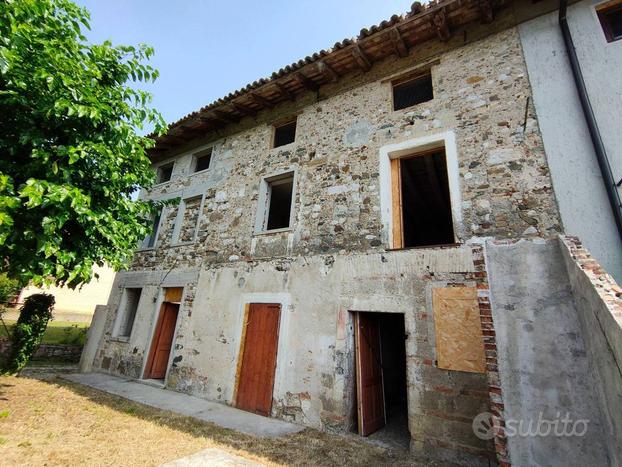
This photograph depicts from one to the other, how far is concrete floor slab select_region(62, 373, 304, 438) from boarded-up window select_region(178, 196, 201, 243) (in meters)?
3.81

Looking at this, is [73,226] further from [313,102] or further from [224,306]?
[313,102]

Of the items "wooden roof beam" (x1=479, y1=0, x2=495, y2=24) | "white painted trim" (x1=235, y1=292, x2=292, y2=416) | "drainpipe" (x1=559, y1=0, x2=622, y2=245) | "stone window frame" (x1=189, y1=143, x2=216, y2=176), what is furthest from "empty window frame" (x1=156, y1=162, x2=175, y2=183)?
"drainpipe" (x1=559, y1=0, x2=622, y2=245)

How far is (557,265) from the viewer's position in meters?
3.29

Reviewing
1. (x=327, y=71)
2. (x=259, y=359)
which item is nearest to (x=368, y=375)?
(x=259, y=359)

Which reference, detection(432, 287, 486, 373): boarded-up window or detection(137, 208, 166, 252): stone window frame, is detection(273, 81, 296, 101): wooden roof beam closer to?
detection(137, 208, 166, 252): stone window frame

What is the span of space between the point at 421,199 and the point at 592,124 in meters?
4.37

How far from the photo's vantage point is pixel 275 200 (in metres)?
8.43

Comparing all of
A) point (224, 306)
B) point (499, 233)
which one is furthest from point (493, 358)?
point (224, 306)

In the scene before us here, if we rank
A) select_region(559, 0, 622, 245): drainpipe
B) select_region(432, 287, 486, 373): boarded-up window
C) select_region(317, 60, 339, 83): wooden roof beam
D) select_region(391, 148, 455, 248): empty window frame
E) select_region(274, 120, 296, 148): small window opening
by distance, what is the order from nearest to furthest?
select_region(559, 0, 622, 245): drainpipe, select_region(432, 287, 486, 373): boarded-up window, select_region(391, 148, 455, 248): empty window frame, select_region(317, 60, 339, 83): wooden roof beam, select_region(274, 120, 296, 148): small window opening

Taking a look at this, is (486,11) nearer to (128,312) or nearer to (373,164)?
(373,164)

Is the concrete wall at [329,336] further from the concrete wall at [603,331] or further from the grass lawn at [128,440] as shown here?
the concrete wall at [603,331]

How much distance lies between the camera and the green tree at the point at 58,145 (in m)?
3.73

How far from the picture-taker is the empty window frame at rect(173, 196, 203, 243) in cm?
846

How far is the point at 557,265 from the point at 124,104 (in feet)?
21.6
